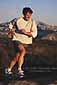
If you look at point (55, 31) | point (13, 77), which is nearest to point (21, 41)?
point (13, 77)

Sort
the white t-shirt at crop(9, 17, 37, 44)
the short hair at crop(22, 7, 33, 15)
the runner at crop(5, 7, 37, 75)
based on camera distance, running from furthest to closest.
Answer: the short hair at crop(22, 7, 33, 15) → the white t-shirt at crop(9, 17, 37, 44) → the runner at crop(5, 7, 37, 75)

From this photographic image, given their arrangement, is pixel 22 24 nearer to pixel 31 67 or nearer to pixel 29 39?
pixel 29 39

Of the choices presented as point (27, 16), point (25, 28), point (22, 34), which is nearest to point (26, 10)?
point (27, 16)

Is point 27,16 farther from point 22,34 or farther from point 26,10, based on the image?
point 22,34

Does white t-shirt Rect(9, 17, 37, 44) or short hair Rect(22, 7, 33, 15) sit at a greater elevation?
short hair Rect(22, 7, 33, 15)

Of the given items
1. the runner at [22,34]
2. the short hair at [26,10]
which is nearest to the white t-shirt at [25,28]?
the runner at [22,34]

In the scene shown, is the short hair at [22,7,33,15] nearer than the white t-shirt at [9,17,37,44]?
No

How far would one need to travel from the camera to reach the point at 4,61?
34.9 ft

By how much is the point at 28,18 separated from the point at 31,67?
5.44 ft

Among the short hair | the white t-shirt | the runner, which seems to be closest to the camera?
the runner

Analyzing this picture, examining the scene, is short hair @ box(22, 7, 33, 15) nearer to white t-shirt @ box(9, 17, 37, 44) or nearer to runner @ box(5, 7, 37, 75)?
runner @ box(5, 7, 37, 75)

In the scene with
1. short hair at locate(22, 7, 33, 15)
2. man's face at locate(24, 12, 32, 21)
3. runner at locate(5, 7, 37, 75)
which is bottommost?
runner at locate(5, 7, 37, 75)

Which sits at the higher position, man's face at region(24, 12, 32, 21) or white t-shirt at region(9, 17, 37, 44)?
man's face at region(24, 12, 32, 21)

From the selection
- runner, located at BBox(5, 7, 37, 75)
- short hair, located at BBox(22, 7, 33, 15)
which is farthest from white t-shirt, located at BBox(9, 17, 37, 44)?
short hair, located at BBox(22, 7, 33, 15)
